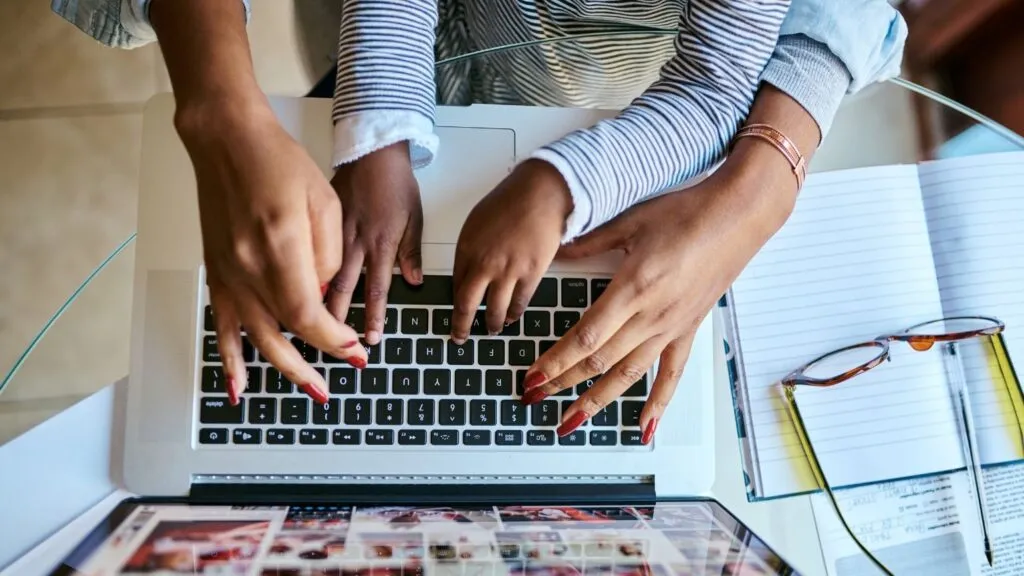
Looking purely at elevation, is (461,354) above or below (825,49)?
below

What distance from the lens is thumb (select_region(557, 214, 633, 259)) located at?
488 millimetres

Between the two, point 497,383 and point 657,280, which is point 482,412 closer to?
point 497,383

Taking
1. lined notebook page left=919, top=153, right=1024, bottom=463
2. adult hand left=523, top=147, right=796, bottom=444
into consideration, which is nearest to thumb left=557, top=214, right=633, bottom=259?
adult hand left=523, top=147, right=796, bottom=444

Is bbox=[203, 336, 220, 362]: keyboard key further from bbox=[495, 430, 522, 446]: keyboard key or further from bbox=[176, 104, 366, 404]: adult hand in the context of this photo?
bbox=[495, 430, 522, 446]: keyboard key

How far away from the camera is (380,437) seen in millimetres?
489

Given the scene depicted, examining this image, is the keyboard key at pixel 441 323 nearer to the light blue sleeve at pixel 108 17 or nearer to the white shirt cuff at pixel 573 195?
the white shirt cuff at pixel 573 195

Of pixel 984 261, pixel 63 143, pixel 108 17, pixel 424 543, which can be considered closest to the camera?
pixel 424 543

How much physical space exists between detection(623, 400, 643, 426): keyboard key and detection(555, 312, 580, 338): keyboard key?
Answer: 7 cm

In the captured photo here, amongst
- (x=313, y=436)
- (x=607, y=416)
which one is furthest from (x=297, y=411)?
(x=607, y=416)

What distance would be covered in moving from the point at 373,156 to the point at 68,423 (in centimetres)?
27

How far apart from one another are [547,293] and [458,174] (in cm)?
11

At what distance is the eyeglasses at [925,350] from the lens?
1.84 feet

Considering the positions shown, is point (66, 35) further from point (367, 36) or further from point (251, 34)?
point (367, 36)

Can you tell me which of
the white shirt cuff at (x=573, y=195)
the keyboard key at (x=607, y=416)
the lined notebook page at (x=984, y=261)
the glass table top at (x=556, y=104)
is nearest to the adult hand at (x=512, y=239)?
the white shirt cuff at (x=573, y=195)
